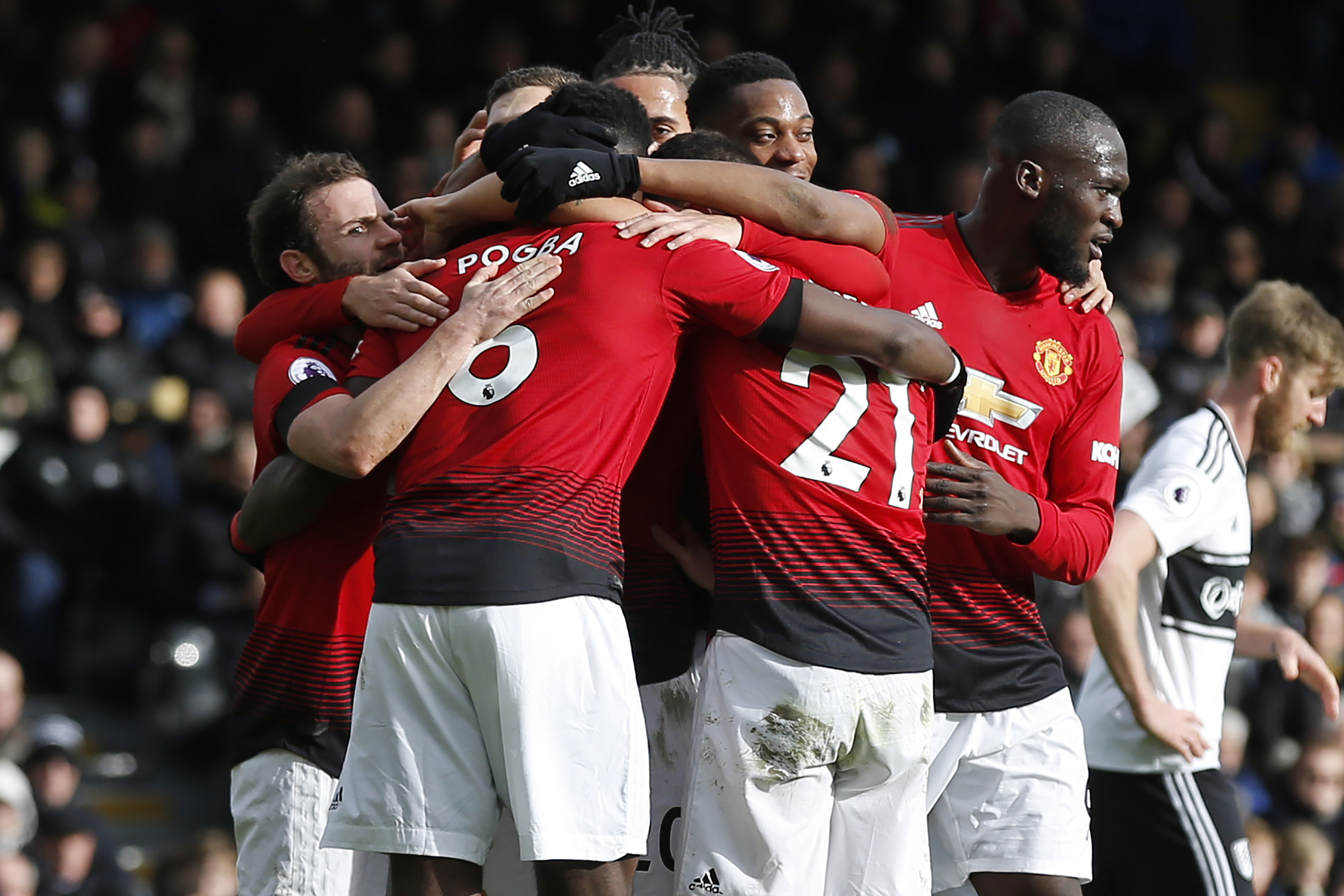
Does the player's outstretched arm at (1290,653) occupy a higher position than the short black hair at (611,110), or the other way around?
the short black hair at (611,110)

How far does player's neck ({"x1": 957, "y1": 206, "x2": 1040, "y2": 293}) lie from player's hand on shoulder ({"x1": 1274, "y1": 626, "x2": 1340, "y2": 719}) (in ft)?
Answer: 6.11

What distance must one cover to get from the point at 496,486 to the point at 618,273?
0.55 meters

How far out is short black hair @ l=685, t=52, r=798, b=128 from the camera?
460cm

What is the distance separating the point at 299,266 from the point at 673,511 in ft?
3.87

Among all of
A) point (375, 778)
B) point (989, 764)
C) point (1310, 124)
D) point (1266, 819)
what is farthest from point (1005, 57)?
point (375, 778)

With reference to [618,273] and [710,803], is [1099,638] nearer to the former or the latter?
[710,803]

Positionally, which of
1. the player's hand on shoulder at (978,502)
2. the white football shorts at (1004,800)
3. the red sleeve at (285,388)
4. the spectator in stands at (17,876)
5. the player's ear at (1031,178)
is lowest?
the spectator in stands at (17,876)

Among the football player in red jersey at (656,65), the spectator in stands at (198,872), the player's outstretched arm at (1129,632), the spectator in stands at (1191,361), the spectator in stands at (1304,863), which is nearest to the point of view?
the player's outstretched arm at (1129,632)

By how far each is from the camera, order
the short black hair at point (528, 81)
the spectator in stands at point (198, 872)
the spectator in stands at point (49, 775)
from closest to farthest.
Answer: the short black hair at point (528, 81)
the spectator in stands at point (198, 872)
the spectator in stands at point (49, 775)

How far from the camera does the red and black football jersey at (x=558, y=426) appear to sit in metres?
3.46

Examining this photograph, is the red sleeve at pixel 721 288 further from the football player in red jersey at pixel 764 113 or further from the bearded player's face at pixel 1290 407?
the bearded player's face at pixel 1290 407

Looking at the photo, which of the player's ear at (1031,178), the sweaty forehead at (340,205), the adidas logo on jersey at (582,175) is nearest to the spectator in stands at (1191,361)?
the player's ear at (1031,178)

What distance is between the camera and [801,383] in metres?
3.75

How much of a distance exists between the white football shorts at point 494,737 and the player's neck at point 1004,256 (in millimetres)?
1666
